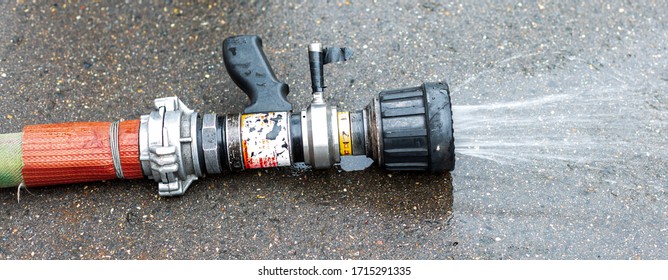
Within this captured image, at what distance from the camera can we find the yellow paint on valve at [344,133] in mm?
2678

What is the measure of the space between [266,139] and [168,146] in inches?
14.5

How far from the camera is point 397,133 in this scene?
2.58m

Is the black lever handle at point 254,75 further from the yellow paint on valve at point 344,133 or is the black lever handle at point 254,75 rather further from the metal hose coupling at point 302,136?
the yellow paint on valve at point 344,133

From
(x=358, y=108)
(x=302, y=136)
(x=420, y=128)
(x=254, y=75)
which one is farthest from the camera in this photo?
(x=358, y=108)

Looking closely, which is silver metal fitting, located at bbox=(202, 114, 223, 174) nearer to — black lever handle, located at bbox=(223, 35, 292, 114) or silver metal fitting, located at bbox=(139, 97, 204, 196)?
silver metal fitting, located at bbox=(139, 97, 204, 196)

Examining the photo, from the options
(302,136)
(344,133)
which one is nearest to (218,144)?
(302,136)

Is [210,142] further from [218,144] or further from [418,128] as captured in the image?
[418,128]

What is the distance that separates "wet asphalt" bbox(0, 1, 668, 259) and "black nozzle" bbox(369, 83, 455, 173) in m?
0.26

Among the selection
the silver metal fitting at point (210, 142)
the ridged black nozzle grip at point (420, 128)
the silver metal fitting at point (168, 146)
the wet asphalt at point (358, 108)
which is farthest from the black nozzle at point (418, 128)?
the silver metal fitting at point (168, 146)

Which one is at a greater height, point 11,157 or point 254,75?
point 254,75

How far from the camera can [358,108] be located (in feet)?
10.3

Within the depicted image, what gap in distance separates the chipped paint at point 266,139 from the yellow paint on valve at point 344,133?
203 millimetres
